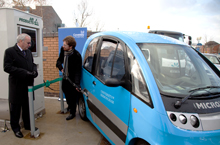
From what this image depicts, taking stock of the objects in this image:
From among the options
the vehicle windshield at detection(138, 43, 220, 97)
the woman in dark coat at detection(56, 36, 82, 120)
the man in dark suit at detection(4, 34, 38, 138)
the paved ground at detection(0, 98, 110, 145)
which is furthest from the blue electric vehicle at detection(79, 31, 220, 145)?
the man in dark suit at detection(4, 34, 38, 138)

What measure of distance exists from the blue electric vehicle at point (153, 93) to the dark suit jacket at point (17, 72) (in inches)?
47.2

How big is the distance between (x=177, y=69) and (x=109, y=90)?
1.00 meters

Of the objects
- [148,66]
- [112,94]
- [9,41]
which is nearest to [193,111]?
[148,66]

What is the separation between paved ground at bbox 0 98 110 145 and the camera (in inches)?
119

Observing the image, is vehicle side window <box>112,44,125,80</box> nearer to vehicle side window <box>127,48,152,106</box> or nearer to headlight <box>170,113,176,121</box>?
vehicle side window <box>127,48,152,106</box>

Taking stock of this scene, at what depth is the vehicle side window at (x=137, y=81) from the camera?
1.86m

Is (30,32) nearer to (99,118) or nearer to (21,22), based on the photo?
(21,22)

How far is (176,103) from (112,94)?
0.96 metres

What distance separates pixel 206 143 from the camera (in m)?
1.56

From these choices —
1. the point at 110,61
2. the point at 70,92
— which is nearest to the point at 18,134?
the point at 70,92

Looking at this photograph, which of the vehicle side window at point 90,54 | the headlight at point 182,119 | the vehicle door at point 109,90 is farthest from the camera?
the vehicle side window at point 90,54

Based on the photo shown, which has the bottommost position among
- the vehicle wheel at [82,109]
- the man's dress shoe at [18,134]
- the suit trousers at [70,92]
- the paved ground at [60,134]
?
the paved ground at [60,134]

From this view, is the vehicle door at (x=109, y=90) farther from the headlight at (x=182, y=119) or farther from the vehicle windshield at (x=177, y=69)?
the headlight at (x=182, y=119)

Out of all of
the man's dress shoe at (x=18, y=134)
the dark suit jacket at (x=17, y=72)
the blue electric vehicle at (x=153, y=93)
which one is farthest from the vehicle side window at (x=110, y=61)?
the man's dress shoe at (x=18, y=134)
